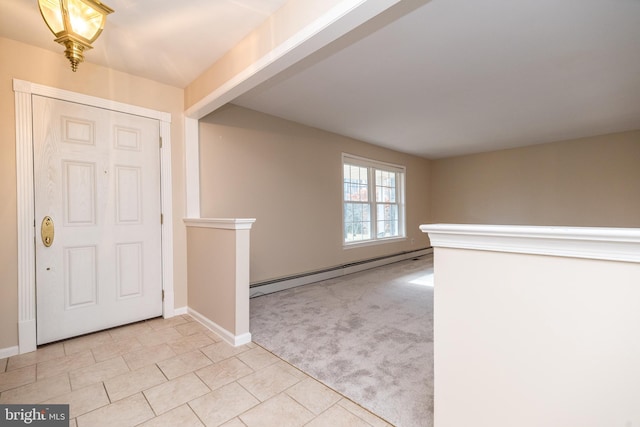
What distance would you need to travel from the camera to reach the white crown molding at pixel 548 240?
2.78 feet

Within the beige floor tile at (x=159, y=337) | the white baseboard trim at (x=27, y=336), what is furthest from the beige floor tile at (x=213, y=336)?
the white baseboard trim at (x=27, y=336)

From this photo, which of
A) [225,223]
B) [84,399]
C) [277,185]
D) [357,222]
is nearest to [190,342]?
[84,399]

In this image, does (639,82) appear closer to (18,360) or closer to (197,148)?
(197,148)

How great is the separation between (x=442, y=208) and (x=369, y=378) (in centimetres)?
593

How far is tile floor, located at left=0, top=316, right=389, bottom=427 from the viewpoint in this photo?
154 cm

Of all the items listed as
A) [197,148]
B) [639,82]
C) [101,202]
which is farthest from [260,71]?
Result: [639,82]

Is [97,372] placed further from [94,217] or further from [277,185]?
[277,185]

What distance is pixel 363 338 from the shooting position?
2473 mm

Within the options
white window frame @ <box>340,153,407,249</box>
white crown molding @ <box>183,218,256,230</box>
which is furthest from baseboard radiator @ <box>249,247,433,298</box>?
white crown molding @ <box>183,218,256,230</box>

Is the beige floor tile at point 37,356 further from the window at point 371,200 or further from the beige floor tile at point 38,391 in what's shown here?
the window at point 371,200

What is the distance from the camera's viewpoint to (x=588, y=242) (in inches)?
35.6

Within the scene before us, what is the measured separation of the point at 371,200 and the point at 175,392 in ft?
14.6

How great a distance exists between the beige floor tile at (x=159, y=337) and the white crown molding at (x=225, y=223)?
987mm

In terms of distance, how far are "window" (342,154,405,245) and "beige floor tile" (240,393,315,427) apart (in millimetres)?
3402
